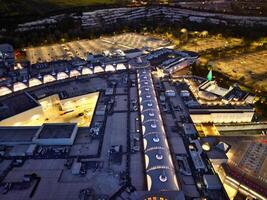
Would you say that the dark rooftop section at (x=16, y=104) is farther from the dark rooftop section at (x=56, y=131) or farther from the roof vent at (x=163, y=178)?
the roof vent at (x=163, y=178)

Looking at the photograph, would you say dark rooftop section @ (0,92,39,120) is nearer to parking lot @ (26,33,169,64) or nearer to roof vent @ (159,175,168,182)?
roof vent @ (159,175,168,182)

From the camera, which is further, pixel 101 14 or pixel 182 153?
pixel 101 14

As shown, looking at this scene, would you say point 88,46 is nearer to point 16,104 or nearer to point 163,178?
point 16,104

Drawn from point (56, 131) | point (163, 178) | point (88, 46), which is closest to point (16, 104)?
point (56, 131)

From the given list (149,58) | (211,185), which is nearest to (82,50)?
(149,58)

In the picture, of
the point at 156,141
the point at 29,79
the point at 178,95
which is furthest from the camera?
the point at 29,79

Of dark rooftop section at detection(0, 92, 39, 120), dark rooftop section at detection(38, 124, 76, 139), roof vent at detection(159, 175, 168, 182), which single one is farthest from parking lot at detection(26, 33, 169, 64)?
roof vent at detection(159, 175, 168, 182)

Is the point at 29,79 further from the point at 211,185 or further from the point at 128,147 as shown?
the point at 211,185
